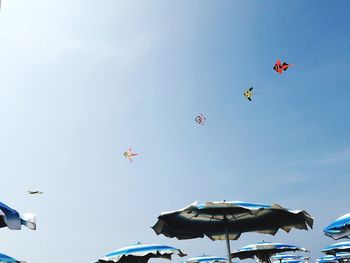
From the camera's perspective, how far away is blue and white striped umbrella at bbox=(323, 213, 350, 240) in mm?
6707

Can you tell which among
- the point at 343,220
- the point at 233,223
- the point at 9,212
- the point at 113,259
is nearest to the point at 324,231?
the point at 343,220

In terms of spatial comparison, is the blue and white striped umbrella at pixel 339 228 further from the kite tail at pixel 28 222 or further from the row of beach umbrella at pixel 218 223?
the kite tail at pixel 28 222

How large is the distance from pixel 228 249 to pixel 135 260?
124 inches

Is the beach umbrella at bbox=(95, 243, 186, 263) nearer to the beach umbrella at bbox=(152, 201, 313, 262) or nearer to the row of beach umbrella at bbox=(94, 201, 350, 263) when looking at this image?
the row of beach umbrella at bbox=(94, 201, 350, 263)

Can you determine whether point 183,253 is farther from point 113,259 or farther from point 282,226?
point 282,226

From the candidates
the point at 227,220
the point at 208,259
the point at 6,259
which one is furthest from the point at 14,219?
the point at 208,259

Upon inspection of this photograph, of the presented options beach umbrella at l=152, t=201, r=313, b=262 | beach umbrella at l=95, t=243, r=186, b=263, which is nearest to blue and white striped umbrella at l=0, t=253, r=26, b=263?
beach umbrella at l=95, t=243, r=186, b=263

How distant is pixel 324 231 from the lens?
23.5ft

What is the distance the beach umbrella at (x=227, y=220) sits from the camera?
716 cm

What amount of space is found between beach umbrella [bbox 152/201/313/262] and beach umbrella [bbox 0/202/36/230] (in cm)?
291

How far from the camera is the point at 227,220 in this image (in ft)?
29.0

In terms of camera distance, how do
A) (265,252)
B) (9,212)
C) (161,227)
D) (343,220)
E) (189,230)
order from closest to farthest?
1. (9,212)
2. (343,220)
3. (161,227)
4. (189,230)
5. (265,252)

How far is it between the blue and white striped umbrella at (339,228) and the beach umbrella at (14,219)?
580 cm

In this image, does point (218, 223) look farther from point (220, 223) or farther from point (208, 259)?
point (208, 259)
